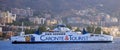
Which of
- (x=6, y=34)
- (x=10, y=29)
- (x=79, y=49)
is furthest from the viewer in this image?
(x=10, y=29)

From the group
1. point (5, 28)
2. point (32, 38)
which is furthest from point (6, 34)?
point (32, 38)

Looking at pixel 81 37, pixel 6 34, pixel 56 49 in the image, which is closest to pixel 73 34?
pixel 81 37

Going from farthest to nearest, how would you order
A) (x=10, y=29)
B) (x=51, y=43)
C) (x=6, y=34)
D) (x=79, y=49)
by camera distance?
(x=10, y=29)
(x=6, y=34)
(x=51, y=43)
(x=79, y=49)

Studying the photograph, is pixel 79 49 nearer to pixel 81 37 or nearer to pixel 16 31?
pixel 81 37

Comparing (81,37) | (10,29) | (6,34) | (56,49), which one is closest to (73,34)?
(81,37)

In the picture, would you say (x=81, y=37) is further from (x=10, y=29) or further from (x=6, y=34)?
(x=10, y=29)

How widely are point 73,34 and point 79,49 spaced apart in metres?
33.4

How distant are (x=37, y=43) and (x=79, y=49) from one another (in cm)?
3250

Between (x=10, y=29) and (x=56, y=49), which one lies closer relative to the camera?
(x=56, y=49)

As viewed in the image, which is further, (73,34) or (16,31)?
(16,31)

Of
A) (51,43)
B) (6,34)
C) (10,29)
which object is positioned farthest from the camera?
(10,29)

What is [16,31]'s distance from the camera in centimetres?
18262

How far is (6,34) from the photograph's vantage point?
178 meters

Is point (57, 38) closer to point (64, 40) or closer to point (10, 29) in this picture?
point (64, 40)
